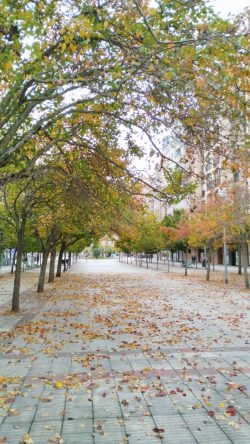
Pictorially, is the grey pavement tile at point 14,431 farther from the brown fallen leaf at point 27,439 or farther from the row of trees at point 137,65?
the row of trees at point 137,65

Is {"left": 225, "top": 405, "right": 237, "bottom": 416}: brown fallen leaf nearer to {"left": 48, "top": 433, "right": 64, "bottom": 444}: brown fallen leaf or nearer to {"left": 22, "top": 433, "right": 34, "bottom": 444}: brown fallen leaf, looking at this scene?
{"left": 48, "top": 433, "right": 64, "bottom": 444}: brown fallen leaf

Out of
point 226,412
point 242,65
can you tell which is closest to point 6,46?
point 242,65

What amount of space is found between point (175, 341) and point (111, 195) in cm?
404

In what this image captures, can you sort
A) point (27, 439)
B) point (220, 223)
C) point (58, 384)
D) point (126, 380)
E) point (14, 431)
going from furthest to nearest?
1. point (220, 223)
2. point (126, 380)
3. point (58, 384)
4. point (14, 431)
5. point (27, 439)

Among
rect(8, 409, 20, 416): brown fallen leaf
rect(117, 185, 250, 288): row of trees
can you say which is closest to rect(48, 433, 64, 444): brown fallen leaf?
→ rect(8, 409, 20, 416): brown fallen leaf

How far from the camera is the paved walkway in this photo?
4.23 metres

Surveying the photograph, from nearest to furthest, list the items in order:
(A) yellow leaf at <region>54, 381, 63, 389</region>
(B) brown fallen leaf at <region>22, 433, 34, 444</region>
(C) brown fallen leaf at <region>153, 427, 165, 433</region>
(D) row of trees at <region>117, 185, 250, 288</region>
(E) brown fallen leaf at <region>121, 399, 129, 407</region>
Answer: (B) brown fallen leaf at <region>22, 433, 34, 444</region> < (C) brown fallen leaf at <region>153, 427, 165, 433</region> < (E) brown fallen leaf at <region>121, 399, 129, 407</region> < (A) yellow leaf at <region>54, 381, 63, 389</region> < (D) row of trees at <region>117, 185, 250, 288</region>

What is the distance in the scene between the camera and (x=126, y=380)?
5.85 metres

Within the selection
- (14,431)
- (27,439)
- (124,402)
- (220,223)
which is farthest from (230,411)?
(220,223)

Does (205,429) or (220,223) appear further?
(220,223)

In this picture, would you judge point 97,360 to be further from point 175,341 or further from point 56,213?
point 56,213

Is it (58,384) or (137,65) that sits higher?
(137,65)

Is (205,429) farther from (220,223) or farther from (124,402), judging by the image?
(220,223)

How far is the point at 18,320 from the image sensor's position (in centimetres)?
1137
